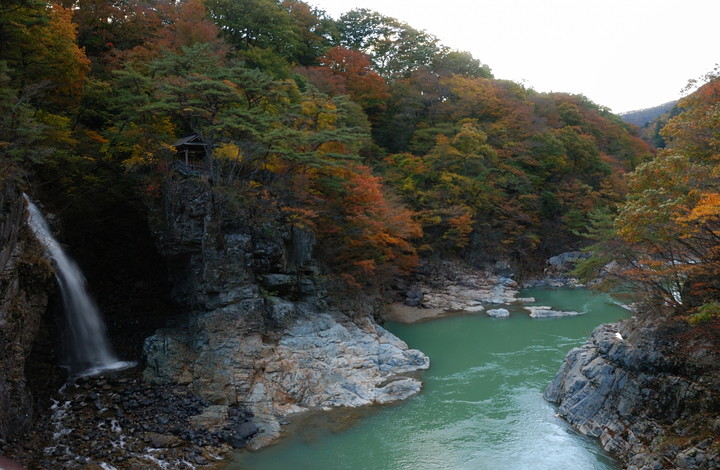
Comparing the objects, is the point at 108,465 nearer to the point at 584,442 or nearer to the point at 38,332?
the point at 38,332

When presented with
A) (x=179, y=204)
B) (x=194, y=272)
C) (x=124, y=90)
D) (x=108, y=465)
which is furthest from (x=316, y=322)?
(x=124, y=90)

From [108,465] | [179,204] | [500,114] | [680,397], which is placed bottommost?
[108,465]

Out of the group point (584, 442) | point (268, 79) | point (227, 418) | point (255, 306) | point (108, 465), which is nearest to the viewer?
point (108, 465)

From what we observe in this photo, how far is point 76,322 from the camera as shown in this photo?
14891 mm

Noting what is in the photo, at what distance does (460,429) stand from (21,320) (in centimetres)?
1125

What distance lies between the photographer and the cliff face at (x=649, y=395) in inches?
380

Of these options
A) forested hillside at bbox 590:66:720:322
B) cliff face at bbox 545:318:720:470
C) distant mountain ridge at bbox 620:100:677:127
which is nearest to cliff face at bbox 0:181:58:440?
cliff face at bbox 545:318:720:470

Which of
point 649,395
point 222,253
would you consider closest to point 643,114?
point 649,395

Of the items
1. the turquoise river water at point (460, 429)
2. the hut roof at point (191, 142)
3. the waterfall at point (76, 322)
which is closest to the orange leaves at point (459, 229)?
the turquoise river water at point (460, 429)

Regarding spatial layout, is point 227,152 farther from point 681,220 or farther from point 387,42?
point 387,42

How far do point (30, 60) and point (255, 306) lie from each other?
10.9 m

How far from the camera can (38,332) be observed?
503 inches

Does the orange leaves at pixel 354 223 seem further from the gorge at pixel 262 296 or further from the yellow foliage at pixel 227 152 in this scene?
the yellow foliage at pixel 227 152

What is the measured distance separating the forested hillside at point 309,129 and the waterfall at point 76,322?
188 centimetres
